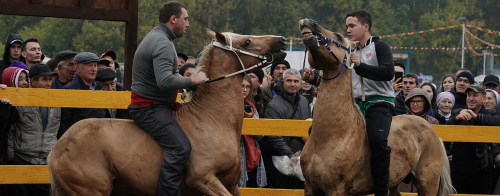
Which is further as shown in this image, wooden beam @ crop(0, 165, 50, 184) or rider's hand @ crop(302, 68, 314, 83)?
wooden beam @ crop(0, 165, 50, 184)

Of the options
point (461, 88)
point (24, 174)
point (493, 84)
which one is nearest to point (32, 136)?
point (24, 174)

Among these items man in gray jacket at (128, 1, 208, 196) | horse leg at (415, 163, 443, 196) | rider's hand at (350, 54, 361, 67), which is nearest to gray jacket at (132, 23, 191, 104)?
man in gray jacket at (128, 1, 208, 196)

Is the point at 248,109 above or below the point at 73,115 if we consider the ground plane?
above

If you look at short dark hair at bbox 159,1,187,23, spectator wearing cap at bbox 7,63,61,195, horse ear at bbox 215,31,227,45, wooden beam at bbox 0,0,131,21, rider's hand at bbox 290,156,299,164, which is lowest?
rider's hand at bbox 290,156,299,164

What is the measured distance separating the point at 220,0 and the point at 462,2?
25.7m

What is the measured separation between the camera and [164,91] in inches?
198

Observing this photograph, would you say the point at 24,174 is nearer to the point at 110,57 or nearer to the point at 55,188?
the point at 55,188

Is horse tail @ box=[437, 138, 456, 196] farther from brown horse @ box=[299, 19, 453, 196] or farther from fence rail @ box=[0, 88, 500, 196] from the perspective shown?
brown horse @ box=[299, 19, 453, 196]

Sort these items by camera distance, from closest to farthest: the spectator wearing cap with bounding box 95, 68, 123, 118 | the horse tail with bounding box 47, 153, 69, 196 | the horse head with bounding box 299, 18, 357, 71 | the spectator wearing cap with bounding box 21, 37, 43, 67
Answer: the horse head with bounding box 299, 18, 357, 71, the horse tail with bounding box 47, 153, 69, 196, the spectator wearing cap with bounding box 95, 68, 123, 118, the spectator wearing cap with bounding box 21, 37, 43, 67

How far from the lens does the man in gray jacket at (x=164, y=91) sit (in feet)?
15.7

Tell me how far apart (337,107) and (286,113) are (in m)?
Result: 2.11

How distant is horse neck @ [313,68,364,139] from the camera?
16.9ft

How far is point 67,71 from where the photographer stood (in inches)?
300

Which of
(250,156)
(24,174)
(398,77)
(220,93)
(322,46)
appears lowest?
(24,174)
